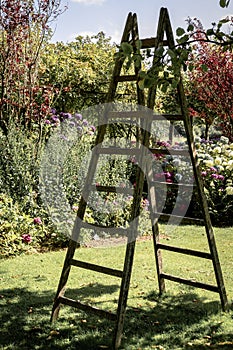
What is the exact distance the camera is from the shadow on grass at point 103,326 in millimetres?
3221

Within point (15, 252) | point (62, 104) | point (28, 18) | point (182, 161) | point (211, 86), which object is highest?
point (28, 18)

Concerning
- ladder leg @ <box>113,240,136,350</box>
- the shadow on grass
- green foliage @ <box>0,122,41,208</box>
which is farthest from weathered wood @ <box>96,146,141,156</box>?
green foliage @ <box>0,122,41,208</box>

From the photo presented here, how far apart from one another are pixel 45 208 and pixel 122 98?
4132mm

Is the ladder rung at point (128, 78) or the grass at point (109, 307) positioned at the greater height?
the ladder rung at point (128, 78)

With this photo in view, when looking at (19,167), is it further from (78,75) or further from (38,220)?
(78,75)

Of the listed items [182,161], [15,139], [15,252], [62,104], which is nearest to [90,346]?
[15,252]

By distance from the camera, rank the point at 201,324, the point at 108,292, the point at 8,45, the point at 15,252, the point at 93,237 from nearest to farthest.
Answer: the point at 201,324 → the point at 108,292 → the point at 15,252 → the point at 93,237 → the point at 8,45

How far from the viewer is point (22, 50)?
7.19m

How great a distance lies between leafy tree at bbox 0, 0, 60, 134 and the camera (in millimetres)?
6859

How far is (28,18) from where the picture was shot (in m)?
6.95

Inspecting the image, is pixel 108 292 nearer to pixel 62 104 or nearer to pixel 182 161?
pixel 182 161

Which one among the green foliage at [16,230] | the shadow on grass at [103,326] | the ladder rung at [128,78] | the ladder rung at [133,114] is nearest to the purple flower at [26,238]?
the green foliage at [16,230]

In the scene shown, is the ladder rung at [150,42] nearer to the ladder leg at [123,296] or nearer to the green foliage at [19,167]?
the ladder leg at [123,296]

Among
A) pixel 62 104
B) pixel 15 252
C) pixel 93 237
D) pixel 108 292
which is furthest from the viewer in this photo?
pixel 62 104
